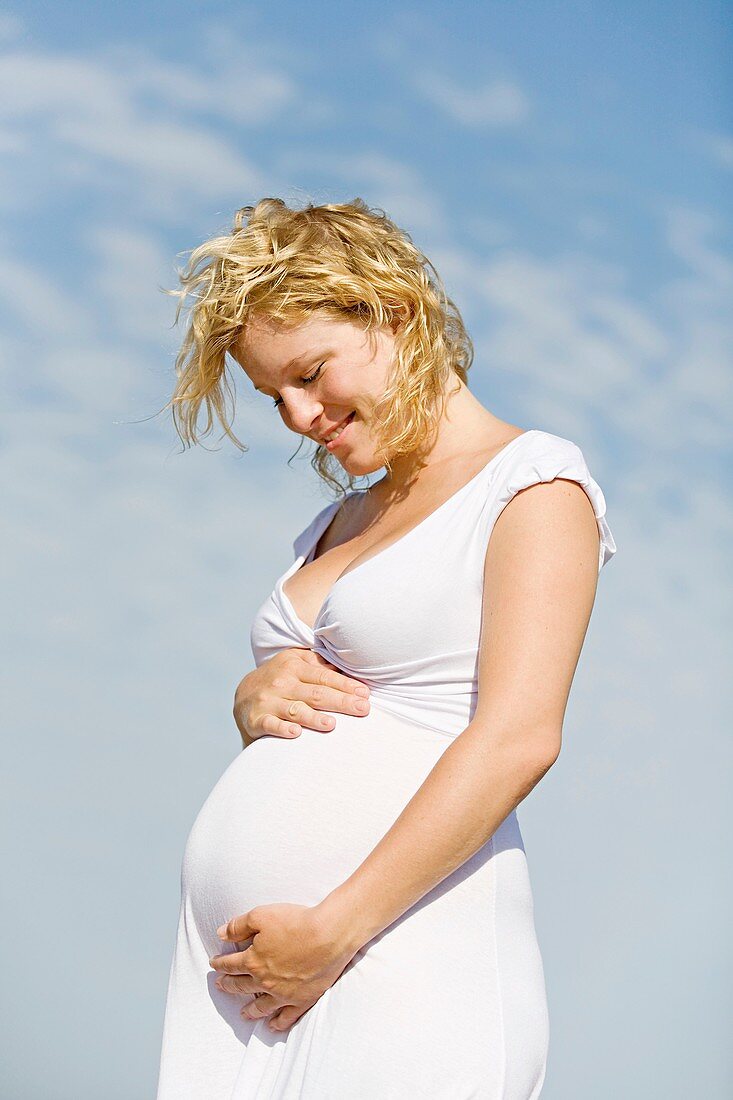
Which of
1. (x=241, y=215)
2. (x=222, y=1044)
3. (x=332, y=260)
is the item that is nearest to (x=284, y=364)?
(x=332, y=260)

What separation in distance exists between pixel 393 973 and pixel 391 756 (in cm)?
28

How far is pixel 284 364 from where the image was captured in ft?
6.06

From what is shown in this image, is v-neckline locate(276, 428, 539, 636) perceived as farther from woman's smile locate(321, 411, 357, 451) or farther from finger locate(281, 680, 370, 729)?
woman's smile locate(321, 411, 357, 451)

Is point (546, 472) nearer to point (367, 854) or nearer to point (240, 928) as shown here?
point (367, 854)

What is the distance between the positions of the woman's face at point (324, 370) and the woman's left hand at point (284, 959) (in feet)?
2.44

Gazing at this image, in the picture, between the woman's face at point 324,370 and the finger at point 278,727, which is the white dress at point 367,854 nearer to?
the finger at point 278,727

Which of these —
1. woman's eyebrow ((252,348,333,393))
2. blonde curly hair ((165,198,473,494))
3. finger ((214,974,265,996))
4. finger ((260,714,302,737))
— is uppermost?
blonde curly hair ((165,198,473,494))

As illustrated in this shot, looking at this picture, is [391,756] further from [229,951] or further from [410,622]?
[229,951]

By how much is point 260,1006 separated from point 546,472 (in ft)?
2.53

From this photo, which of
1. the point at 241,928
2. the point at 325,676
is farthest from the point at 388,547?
the point at 241,928

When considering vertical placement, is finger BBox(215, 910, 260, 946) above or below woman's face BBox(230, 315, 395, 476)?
below

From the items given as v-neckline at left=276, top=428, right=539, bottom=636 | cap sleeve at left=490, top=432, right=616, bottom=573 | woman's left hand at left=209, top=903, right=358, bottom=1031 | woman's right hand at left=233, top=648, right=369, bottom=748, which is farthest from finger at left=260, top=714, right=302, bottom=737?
cap sleeve at left=490, top=432, right=616, bottom=573

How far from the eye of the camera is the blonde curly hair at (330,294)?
72.1 inches

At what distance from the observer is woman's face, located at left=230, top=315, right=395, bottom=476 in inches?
72.2
